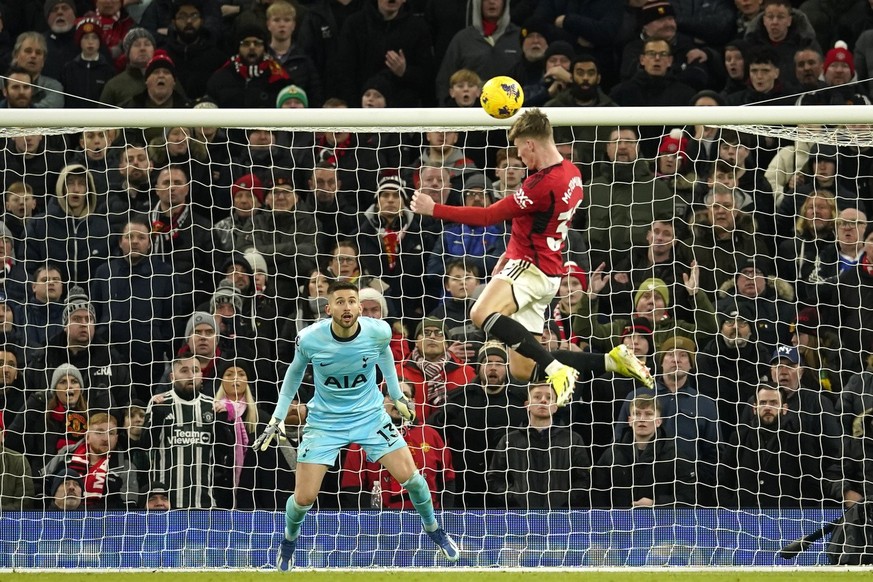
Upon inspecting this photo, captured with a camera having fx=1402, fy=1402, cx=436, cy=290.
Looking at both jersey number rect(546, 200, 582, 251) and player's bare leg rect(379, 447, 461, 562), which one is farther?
player's bare leg rect(379, 447, 461, 562)

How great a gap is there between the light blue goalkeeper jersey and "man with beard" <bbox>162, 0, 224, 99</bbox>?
4.32 metres

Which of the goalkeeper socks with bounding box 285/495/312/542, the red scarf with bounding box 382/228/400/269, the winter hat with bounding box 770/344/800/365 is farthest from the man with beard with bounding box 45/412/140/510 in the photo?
the winter hat with bounding box 770/344/800/365

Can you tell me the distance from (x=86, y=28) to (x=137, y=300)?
10.9ft

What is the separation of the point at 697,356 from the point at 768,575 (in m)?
2.15

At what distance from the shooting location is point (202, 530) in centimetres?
1088

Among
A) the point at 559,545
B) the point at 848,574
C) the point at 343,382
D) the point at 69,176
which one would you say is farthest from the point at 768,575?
the point at 69,176

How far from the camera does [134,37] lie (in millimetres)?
13719

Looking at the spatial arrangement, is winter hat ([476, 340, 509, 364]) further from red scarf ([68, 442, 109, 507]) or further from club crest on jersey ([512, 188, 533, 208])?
red scarf ([68, 442, 109, 507])

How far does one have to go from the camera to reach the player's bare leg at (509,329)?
9.10 metres

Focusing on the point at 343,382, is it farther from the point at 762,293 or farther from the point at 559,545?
the point at 762,293

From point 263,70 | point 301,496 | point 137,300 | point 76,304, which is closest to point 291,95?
point 263,70

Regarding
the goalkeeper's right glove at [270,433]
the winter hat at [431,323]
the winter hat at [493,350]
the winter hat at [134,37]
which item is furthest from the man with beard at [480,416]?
the winter hat at [134,37]

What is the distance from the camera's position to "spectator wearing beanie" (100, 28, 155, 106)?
1338 cm

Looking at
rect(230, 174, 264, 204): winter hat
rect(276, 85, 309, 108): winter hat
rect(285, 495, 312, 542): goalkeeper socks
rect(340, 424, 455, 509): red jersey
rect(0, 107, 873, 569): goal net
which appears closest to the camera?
rect(285, 495, 312, 542): goalkeeper socks
